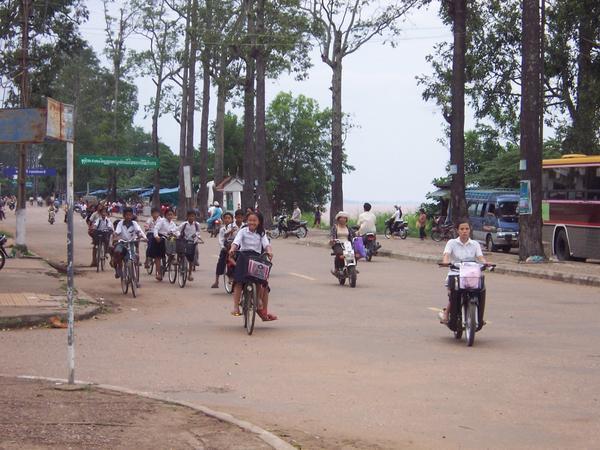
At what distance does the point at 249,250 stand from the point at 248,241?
5.5 inches

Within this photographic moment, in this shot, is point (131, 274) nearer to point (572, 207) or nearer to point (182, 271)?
point (182, 271)

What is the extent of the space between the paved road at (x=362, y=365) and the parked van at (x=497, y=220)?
1889 centimetres

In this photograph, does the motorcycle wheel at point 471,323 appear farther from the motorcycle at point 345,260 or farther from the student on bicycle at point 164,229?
the student on bicycle at point 164,229

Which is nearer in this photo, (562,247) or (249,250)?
(249,250)

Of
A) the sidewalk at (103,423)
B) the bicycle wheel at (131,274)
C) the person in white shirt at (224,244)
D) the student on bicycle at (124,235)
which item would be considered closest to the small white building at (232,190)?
the person in white shirt at (224,244)

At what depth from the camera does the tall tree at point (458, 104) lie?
3278 cm

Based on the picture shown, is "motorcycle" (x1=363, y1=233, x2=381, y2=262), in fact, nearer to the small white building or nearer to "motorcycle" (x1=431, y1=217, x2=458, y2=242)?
"motorcycle" (x1=431, y1=217, x2=458, y2=242)

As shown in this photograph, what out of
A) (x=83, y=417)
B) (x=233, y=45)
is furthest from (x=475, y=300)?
(x=233, y=45)

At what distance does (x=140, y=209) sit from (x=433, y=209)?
43.3 m

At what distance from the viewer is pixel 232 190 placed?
2323 inches

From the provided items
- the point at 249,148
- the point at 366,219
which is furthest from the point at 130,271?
the point at 249,148

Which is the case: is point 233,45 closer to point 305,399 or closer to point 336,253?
point 336,253

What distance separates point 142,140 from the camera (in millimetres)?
164000

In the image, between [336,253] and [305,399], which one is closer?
[305,399]
